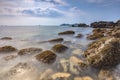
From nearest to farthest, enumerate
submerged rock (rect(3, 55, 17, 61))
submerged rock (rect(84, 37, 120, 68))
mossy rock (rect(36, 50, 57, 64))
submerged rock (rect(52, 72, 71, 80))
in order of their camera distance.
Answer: submerged rock (rect(52, 72, 71, 80)) < submerged rock (rect(84, 37, 120, 68)) < mossy rock (rect(36, 50, 57, 64)) < submerged rock (rect(3, 55, 17, 61))

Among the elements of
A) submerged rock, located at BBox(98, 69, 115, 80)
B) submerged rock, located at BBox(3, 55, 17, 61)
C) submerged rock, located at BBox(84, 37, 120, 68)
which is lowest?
submerged rock, located at BBox(98, 69, 115, 80)

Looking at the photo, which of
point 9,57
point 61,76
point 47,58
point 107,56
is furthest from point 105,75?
point 9,57

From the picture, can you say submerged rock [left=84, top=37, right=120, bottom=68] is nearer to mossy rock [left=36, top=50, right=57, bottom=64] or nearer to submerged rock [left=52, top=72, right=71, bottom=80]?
submerged rock [left=52, top=72, right=71, bottom=80]

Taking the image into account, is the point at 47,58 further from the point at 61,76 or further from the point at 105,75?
the point at 105,75

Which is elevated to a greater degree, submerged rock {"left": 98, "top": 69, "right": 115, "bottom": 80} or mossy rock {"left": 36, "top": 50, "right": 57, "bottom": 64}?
mossy rock {"left": 36, "top": 50, "right": 57, "bottom": 64}

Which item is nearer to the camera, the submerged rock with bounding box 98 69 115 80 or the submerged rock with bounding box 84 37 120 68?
the submerged rock with bounding box 98 69 115 80

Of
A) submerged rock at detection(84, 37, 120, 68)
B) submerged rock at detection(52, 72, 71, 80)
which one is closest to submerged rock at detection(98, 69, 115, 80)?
submerged rock at detection(84, 37, 120, 68)

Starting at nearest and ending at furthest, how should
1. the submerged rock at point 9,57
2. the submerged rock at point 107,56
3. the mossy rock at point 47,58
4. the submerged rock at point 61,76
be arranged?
the submerged rock at point 61,76
the submerged rock at point 107,56
the mossy rock at point 47,58
the submerged rock at point 9,57

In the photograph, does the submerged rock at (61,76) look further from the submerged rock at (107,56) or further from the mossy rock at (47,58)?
the submerged rock at (107,56)

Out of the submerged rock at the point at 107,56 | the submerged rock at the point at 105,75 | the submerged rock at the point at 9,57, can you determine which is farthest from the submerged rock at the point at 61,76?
the submerged rock at the point at 9,57

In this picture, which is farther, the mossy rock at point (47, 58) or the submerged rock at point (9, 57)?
the submerged rock at point (9, 57)

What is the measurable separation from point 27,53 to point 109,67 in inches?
358

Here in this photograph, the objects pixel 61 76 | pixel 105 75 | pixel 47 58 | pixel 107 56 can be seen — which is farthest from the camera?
pixel 47 58

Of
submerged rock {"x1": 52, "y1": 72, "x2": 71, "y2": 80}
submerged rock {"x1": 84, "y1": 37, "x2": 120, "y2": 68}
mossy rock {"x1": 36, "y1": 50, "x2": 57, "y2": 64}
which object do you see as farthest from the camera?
mossy rock {"x1": 36, "y1": 50, "x2": 57, "y2": 64}
